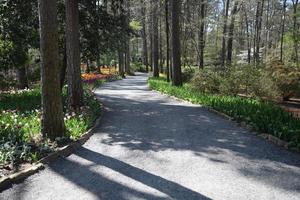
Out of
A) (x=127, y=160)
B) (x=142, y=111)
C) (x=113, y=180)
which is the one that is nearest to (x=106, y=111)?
(x=142, y=111)

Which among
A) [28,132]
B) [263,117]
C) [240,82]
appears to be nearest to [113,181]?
[28,132]

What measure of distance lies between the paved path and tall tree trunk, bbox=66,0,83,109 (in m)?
3.01

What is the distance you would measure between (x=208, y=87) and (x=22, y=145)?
1197 centimetres

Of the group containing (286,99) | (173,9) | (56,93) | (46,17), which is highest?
(173,9)

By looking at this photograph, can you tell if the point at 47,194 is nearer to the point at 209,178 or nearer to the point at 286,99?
the point at 209,178

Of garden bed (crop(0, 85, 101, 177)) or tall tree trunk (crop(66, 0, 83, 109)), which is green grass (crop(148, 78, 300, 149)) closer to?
garden bed (crop(0, 85, 101, 177))

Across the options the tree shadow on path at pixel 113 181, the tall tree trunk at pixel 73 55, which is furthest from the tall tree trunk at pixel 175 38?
the tree shadow on path at pixel 113 181

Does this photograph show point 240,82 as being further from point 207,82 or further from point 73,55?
point 73,55

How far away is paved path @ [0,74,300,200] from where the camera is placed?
18.5 feet

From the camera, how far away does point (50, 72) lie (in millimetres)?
8172

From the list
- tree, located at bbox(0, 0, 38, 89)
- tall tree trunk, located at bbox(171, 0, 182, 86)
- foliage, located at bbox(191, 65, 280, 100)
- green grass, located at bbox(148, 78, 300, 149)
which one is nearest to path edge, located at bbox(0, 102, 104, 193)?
green grass, located at bbox(148, 78, 300, 149)

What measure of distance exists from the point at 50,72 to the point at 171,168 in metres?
3.26

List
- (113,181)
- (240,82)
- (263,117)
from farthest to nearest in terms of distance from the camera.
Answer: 1. (240,82)
2. (263,117)
3. (113,181)

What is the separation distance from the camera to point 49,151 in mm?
7551
